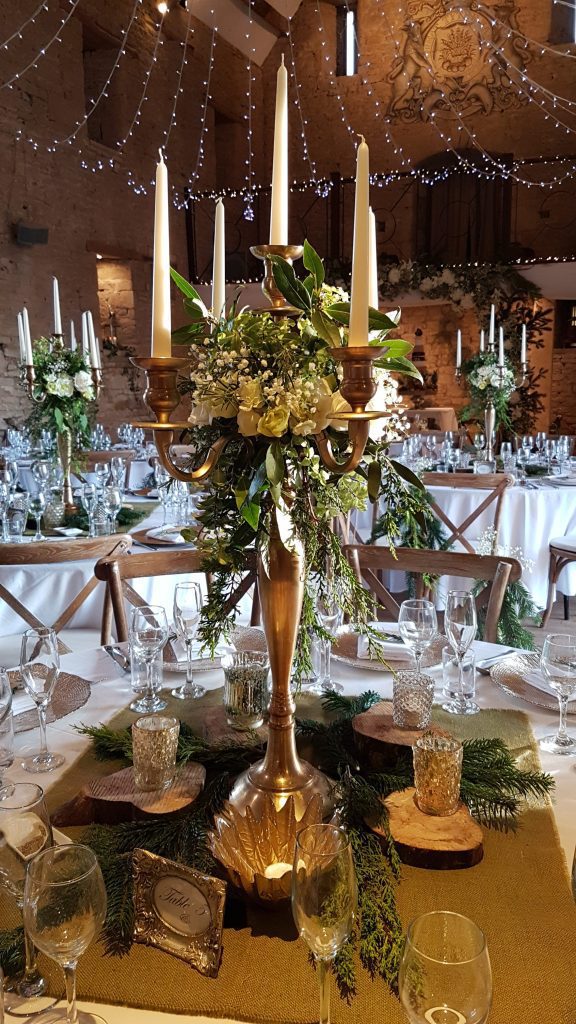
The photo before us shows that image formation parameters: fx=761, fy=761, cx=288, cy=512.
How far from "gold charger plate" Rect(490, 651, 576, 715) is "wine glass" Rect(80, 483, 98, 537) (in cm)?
184

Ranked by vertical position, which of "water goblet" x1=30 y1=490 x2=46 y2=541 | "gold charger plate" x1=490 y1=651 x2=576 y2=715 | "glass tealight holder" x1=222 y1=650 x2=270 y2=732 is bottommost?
"gold charger plate" x1=490 y1=651 x2=576 y2=715

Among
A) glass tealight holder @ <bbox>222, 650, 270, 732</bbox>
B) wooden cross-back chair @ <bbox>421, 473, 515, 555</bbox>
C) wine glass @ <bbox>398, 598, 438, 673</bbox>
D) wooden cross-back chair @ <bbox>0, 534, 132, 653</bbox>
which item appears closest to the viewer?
glass tealight holder @ <bbox>222, 650, 270, 732</bbox>

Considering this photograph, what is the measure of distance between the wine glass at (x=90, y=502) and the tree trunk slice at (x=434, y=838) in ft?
7.16

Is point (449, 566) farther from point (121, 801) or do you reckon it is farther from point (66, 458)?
point (66, 458)

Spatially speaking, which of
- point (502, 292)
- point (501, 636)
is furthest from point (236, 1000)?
point (502, 292)

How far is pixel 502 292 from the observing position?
9391 mm

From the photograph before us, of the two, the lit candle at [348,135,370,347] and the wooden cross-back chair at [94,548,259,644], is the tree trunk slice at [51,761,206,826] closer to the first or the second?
the lit candle at [348,135,370,347]

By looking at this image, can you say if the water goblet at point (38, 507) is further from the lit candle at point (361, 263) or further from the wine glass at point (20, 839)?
the lit candle at point (361, 263)

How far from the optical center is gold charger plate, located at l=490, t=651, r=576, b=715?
4.86ft

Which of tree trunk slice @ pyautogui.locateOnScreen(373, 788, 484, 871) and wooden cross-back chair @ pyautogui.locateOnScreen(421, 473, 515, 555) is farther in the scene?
wooden cross-back chair @ pyautogui.locateOnScreen(421, 473, 515, 555)

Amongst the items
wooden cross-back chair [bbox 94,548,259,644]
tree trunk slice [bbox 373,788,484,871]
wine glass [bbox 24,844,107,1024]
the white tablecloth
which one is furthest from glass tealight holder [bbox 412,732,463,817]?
wooden cross-back chair [bbox 94,548,259,644]

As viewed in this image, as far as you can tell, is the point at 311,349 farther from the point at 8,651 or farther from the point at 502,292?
the point at 502,292

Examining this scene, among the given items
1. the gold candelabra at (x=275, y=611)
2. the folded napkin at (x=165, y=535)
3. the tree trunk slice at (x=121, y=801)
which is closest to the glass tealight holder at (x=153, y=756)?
the tree trunk slice at (x=121, y=801)

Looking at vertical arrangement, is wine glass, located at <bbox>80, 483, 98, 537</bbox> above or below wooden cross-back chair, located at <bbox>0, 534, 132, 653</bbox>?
above
